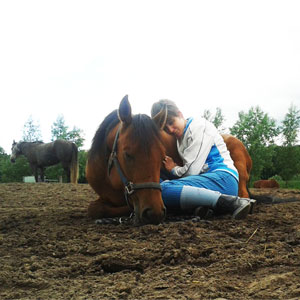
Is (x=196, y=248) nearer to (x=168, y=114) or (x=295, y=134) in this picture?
(x=168, y=114)

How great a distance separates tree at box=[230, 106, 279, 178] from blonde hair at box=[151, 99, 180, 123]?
22084mm

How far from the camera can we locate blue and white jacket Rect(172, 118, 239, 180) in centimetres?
425

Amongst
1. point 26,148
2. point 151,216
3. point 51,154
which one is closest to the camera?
point 151,216

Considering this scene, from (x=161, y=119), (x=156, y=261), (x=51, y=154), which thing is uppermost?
(x=51, y=154)

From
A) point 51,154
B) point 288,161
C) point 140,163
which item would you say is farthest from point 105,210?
point 288,161

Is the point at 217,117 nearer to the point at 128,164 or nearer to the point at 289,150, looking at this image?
the point at 289,150

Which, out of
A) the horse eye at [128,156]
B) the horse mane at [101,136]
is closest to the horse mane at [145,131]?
the horse eye at [128,156]

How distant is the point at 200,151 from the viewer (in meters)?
4.24

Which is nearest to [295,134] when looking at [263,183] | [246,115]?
[246,115]

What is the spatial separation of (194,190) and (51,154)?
1547 centimetres

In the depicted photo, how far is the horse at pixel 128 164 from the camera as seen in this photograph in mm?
3391

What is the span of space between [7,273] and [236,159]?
3746 mm

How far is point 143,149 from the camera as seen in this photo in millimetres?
3482

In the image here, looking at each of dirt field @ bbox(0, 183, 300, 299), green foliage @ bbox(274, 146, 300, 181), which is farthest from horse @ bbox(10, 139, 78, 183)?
green foliage @ bbox(274, 146, 300, 181)
